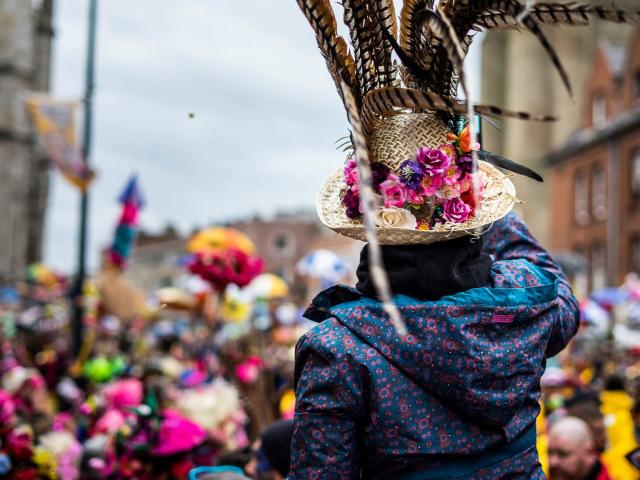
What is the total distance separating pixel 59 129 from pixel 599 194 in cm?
2340

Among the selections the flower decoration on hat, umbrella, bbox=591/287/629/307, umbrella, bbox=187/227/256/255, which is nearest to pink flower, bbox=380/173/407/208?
the flower decoration on hat

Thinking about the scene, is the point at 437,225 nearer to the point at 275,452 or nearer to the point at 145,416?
the point at 275,452

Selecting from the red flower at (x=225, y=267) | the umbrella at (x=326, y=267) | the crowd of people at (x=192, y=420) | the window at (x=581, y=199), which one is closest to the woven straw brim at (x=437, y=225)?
the crowd of people at (x=192, y=420)

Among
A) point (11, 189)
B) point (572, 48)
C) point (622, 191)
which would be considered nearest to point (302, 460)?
point (622, 191)

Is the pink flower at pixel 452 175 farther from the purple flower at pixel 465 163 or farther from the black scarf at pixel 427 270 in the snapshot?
the black scarf at pixel 427 270

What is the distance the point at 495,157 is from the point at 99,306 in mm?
10970

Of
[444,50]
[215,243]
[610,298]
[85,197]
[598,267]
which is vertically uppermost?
[85,197]

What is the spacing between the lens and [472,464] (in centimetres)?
201

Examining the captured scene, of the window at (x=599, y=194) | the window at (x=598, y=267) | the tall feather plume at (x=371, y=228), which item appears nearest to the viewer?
the tall feather plume at (x=371, y=228)

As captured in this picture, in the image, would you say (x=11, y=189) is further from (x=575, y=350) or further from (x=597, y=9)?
(x=597, y=9)

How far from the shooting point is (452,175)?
211 cm

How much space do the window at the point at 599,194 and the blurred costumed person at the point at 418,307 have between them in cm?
2927

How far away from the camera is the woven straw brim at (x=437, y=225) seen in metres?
2.03

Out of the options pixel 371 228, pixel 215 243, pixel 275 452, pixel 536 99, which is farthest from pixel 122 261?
pixel 536 99
